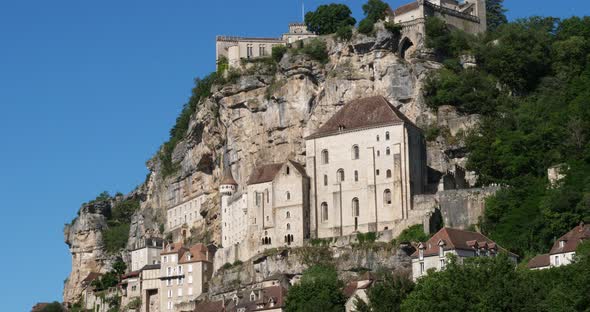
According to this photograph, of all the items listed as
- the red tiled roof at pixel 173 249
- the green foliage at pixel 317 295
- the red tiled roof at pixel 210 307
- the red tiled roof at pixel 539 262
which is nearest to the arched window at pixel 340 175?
the green foliage at pixel 317 295

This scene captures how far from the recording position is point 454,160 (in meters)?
104

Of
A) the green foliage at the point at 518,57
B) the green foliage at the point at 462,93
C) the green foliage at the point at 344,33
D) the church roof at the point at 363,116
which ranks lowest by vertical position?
the church roof at the point at 363,116

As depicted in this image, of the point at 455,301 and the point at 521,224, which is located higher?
the point at 521,224

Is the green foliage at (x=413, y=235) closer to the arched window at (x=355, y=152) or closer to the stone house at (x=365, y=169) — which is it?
the stone house at (x=365, y=169)

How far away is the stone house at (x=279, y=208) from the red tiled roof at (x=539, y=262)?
1961 cm

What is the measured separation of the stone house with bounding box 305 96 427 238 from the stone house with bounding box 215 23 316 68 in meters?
17.1

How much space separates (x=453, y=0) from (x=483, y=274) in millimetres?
44551

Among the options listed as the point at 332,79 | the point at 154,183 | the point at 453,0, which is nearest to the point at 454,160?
the point at 332,79

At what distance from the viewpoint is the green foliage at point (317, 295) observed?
90250mm

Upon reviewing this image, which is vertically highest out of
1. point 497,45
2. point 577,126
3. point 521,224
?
point 497,45

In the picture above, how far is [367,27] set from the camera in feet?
360

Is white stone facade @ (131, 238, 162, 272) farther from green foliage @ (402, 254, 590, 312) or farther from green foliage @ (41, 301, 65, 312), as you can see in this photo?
green foliage @ (402, 254, 590, 312)

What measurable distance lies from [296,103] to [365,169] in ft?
41.8

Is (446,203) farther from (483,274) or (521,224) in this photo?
(483,274)
